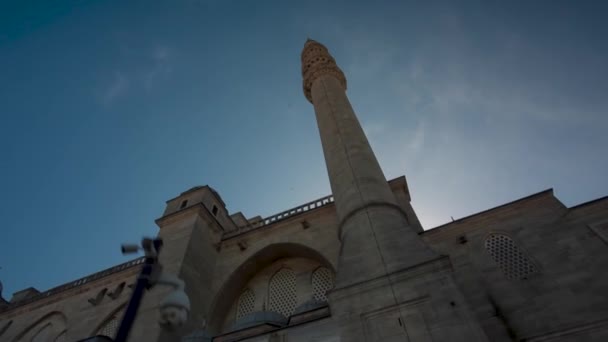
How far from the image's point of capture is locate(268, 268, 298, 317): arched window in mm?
11625

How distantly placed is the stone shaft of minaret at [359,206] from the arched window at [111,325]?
8546 millimetres

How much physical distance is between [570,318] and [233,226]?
1198cm

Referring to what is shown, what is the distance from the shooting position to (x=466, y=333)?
18.9ft

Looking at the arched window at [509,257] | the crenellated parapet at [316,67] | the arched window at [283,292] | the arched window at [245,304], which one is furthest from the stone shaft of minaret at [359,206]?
the arched window at [245,304]

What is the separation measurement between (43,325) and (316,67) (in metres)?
14.7

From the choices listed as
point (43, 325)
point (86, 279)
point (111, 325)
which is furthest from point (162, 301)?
point (43, 325)

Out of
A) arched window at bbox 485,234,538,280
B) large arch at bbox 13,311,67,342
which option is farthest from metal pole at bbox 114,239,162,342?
large arch at bbox 13,311,67,342

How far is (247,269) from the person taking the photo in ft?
41.8

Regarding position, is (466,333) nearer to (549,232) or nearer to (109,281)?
(549,232)

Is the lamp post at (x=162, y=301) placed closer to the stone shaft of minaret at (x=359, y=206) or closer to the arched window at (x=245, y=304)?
the stone shaft of minaret at (x=359, y=206)

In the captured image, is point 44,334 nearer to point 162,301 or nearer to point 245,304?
point 245,304

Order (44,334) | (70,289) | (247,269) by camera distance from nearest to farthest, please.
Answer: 1. (247,269)
2. (44,334)
3. (70,289)

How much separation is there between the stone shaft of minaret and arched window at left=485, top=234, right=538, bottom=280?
238cm

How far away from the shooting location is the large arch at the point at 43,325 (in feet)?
45.7
